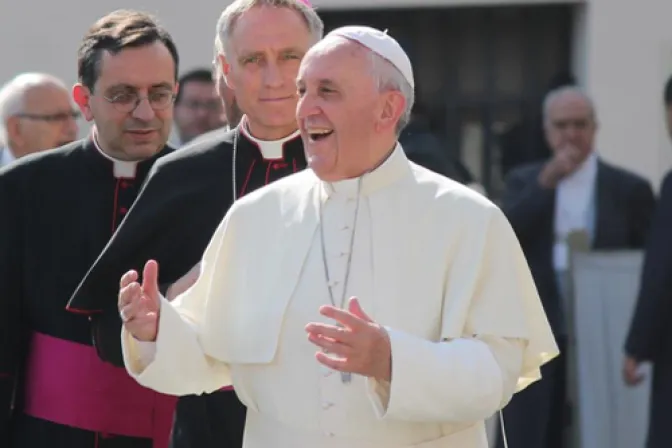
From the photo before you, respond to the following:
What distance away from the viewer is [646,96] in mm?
9531

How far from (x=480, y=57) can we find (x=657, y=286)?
10.5 feet

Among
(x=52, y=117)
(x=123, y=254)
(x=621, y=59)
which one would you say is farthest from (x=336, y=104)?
(x=621, y=59)

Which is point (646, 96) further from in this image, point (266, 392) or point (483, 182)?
point (266, 392)

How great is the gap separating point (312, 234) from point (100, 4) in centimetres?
618

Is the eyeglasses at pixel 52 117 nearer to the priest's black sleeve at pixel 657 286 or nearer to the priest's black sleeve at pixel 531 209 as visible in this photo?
the priest's black sleeve at pixel 531 209

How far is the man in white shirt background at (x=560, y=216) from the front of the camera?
7.53m

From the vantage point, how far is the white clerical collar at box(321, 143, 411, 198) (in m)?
3.74

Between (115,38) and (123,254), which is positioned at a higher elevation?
(115,38)

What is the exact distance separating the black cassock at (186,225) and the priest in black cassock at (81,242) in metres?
0.34

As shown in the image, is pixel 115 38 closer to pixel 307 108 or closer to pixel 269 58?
pixel 269 58

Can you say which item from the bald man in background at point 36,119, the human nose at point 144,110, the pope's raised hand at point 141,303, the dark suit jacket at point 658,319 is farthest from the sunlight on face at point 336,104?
the dark suit jacket at point 658,319

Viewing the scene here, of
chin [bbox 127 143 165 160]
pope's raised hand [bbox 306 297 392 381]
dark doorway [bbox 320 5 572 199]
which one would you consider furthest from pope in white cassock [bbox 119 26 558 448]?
dark doorway [bbox 320 5 572 199]

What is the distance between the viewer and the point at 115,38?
Result: 4.73 meters

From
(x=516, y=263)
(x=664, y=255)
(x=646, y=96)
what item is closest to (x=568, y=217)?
(x=664, y=255)
